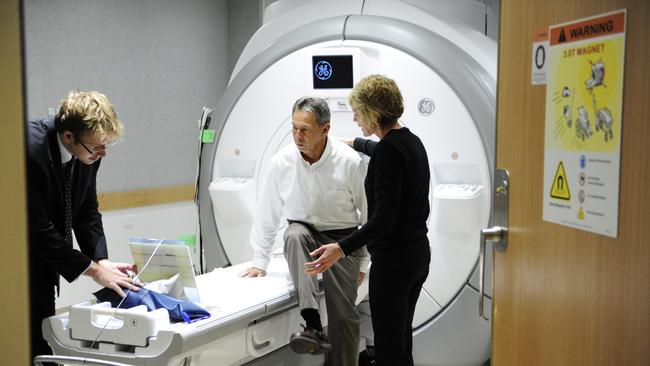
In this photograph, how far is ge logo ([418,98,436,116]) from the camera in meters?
3.15

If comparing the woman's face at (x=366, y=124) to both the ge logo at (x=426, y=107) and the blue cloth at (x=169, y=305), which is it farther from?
the blue cloth at (x=169, y=305)

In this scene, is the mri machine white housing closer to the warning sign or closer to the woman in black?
the woman in black

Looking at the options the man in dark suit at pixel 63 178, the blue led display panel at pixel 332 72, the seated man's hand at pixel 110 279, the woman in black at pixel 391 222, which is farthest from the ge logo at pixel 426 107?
the seated man's hand at pixel 110 279

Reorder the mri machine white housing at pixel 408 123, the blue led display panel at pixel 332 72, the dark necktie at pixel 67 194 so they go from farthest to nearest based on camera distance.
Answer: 1. the blue led display panel at pixel 332 72
2. the mri machine white housing at pixel 408 123
3. the dark necktie at pixel 67 194

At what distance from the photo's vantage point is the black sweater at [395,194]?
2424 mm

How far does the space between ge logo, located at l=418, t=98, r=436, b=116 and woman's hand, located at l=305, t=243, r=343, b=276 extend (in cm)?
88

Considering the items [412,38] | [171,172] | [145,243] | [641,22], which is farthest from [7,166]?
[171,172]

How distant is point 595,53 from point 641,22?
0.49 feet

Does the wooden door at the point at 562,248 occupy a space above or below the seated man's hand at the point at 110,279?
above

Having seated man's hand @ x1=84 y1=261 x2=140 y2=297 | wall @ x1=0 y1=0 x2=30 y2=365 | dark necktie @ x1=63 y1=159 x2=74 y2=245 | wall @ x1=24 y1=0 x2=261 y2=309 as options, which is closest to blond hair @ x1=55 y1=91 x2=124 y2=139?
dark necktie @ x1=63 y1=159 x2=74 y2=245

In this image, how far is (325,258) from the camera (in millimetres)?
2602

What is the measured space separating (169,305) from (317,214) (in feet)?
2.75

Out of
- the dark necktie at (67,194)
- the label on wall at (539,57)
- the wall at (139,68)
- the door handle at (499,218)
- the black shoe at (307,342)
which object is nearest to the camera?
the label on wall at (539,57)

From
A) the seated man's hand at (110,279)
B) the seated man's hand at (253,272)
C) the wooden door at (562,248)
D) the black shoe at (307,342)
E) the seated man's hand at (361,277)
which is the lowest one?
the black shoe at (307,342)
